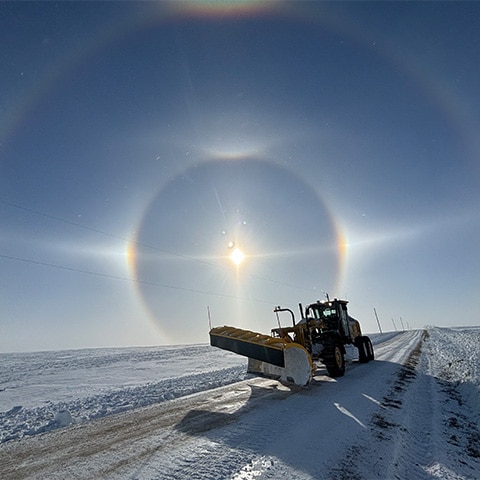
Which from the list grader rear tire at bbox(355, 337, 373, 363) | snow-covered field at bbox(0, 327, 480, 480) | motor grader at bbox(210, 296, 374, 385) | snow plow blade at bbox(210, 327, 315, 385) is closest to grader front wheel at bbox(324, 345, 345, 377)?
motor grader at bbox(210, 296, 374, 385)

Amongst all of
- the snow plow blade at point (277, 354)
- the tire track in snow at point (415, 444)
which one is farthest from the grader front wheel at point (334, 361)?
the tire track in snow at point (415, 444)

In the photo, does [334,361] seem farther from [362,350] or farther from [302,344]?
[362,350]

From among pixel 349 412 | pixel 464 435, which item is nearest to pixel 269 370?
pixel 349 412

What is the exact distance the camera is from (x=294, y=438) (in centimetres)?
498

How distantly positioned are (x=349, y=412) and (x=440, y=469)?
2.61 meters

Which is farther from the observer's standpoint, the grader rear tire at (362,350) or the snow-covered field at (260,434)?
the grader rear tire at (362,350)

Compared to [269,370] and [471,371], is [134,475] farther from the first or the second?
[471,371]

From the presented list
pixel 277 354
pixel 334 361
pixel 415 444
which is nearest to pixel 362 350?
pixel 334 361

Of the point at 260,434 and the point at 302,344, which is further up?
the point at 302,344

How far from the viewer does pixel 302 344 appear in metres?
11.0

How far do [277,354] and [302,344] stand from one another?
302cm

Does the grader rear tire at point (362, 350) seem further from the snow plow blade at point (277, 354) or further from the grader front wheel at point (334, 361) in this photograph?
the snow plow blade at point (277, 354)

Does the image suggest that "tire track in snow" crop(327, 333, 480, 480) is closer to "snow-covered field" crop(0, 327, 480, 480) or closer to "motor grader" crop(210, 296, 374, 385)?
"snow-covered field" crop(0, 327, 480, 480)

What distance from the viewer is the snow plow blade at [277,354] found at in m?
8.20
